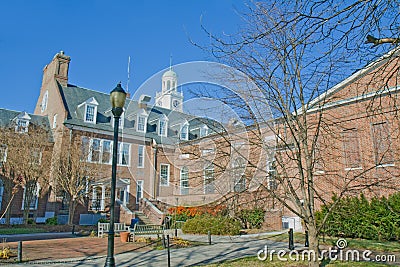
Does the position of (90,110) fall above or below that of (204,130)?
above

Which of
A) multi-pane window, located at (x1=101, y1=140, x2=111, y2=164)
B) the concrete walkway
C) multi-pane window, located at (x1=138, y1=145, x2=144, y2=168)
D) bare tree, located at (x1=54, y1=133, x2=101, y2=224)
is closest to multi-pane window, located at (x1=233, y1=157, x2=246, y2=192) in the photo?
the concrete walkway

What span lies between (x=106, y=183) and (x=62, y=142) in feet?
15.1

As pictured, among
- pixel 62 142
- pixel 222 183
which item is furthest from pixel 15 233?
pixel 222 183

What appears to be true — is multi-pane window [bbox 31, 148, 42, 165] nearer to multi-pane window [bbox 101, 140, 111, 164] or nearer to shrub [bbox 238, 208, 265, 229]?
multi-pane window [bbox 101, 140, 111, 164]

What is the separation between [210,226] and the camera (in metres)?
16.8

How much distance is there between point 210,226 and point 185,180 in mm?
11471

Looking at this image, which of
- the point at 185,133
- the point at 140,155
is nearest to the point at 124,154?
the point at 140,155

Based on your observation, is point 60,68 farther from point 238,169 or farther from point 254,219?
point 238,169

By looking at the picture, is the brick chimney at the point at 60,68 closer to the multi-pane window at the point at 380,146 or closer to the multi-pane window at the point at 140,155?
the multi-pane window at the point at 140,155

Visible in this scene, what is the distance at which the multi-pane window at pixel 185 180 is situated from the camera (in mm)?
5996

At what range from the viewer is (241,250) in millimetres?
11539

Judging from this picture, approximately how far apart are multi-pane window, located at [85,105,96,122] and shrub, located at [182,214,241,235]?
1447 cm

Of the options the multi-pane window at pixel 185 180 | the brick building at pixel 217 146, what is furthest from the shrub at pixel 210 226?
the multi-pane window at pixel 185 180

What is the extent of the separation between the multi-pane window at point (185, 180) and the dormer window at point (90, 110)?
2381 cm
